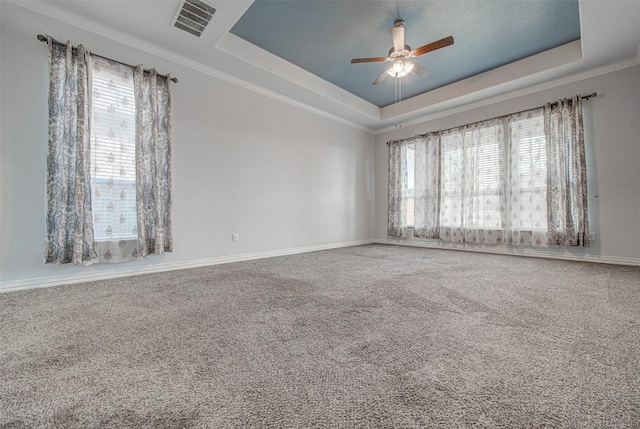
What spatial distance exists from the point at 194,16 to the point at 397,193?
4599 millimetres

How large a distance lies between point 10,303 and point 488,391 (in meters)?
3.22

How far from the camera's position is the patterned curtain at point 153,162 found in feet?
9.41

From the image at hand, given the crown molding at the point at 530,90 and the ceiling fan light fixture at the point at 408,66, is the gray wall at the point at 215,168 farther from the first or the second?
the ceiling fan light fixture at the point at 408,66

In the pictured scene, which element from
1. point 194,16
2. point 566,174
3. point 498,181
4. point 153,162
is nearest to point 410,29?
point 194,16

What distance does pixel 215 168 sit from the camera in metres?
3.58

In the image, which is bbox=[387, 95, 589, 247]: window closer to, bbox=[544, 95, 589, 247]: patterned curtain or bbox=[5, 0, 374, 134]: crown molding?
bbox=[544, 95, 589, 247]: patterned curtain

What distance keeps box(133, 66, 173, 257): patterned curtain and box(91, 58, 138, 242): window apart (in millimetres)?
95

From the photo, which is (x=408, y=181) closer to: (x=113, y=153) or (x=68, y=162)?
(x=113, y=153)

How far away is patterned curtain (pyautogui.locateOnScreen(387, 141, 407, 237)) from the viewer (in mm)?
5660

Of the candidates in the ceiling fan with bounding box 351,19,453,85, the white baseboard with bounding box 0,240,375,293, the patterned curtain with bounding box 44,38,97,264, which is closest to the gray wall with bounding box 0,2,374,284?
the white baseboard with bounding box 0,240,375,293

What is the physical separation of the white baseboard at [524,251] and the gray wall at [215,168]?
128cm

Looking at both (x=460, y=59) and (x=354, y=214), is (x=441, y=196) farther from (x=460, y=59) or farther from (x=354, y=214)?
(x=460, y=59)

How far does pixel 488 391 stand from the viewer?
0.97 meters

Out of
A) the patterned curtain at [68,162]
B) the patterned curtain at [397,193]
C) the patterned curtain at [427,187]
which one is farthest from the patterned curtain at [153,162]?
the patterned curtain at [427,187]
